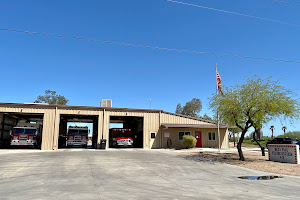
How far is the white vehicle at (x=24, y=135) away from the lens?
25.1m

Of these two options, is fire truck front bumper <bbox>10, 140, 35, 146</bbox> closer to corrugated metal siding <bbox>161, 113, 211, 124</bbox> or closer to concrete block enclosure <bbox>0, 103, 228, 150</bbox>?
concrete block enclosure <bbox>0, 103, 228, 150</bbox>

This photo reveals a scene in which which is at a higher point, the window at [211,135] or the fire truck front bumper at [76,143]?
the window at [211,135]

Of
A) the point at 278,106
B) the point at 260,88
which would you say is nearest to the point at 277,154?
the point at 278,106

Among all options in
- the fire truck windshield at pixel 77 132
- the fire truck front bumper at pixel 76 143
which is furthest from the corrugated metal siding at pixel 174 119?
the fire truck front bumper at pixel 76 143

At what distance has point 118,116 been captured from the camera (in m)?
28.4

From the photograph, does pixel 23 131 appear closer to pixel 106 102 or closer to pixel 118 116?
pixel 106 102

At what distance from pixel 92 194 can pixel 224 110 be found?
1274 cm

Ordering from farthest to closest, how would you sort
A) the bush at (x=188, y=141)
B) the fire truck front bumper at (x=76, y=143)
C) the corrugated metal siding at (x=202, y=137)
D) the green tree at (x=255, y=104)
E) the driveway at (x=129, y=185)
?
the corrugated metal siding at (x=202, y=137), the fire truck front bumper at (x=76, y=143), the bush at (x=188, y=141), the green tree at (x=255, y=104), the driveway at (x=129, y=185)

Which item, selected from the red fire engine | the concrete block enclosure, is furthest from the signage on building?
the red fire engine

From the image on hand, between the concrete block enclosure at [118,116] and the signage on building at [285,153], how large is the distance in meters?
11.7

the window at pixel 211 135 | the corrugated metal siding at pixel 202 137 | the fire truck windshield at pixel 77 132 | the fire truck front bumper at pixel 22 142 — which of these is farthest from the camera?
the window at pixel 211 135

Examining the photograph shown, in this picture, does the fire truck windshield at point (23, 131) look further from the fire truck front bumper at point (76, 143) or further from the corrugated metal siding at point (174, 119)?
the corrugated metal siding at point (174, 119)

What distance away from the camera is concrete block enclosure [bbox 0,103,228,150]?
2470 cm

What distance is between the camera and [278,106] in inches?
603
